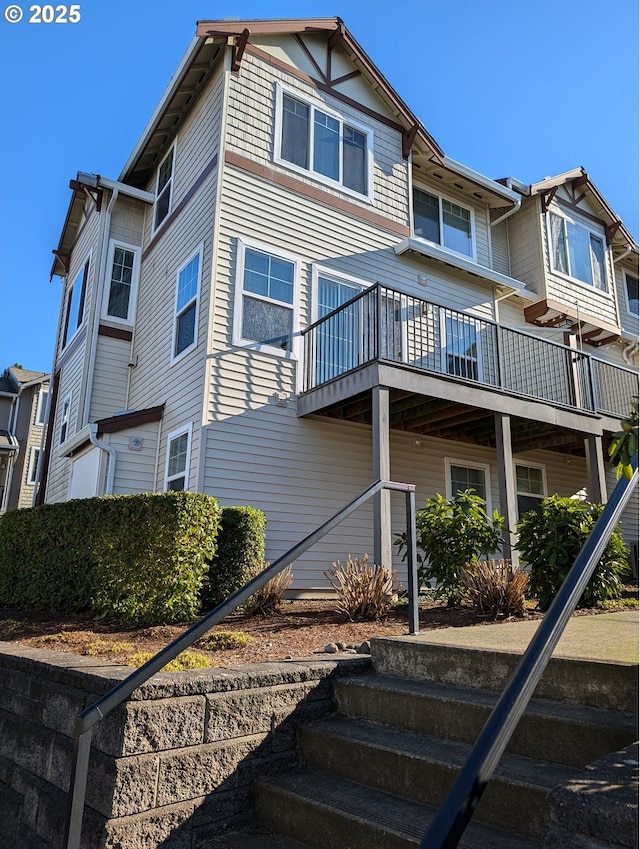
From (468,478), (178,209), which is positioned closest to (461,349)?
(468,478)

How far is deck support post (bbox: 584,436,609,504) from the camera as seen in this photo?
34.1ft

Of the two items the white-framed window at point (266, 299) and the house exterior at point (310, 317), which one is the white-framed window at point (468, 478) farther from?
the white-framed window at point (266, 299)

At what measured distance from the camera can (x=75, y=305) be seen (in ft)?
45.0

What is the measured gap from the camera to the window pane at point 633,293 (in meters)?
16.4

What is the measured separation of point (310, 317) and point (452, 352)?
2.80 meters

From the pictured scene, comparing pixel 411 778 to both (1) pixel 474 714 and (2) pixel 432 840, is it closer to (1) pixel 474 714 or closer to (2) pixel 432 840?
(1) pixel 474 714

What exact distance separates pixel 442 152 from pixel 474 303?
3.10m

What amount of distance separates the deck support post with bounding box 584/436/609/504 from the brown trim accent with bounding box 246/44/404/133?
701 cm

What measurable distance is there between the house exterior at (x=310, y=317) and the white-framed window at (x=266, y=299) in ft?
0.13

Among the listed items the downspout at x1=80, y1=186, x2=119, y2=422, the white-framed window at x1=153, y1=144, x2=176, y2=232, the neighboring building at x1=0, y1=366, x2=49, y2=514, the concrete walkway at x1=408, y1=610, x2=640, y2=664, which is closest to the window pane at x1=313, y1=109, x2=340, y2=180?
the white-framed window at x1=153, y1=144, x2=176, y2=232

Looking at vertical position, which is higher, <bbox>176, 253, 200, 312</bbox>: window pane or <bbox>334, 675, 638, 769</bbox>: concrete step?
<bbox>176, 253, 200, 312</bbox>: window pane

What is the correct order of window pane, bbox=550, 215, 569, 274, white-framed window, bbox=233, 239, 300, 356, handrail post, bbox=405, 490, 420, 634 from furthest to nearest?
window pane, bbox=550, 215, 569, 274 < white-framed window, bbox=233, 239, 300, 356 < handrail post, bbox=405, 490, 420, 634

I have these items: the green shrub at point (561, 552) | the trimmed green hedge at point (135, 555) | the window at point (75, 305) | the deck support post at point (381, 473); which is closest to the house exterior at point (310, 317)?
the deck support post at point (381, 473)

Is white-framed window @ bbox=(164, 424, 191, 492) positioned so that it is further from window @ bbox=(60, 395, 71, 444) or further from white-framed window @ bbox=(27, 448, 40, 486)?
white-framed window @ bbox=(27, 448, 40, 486)
